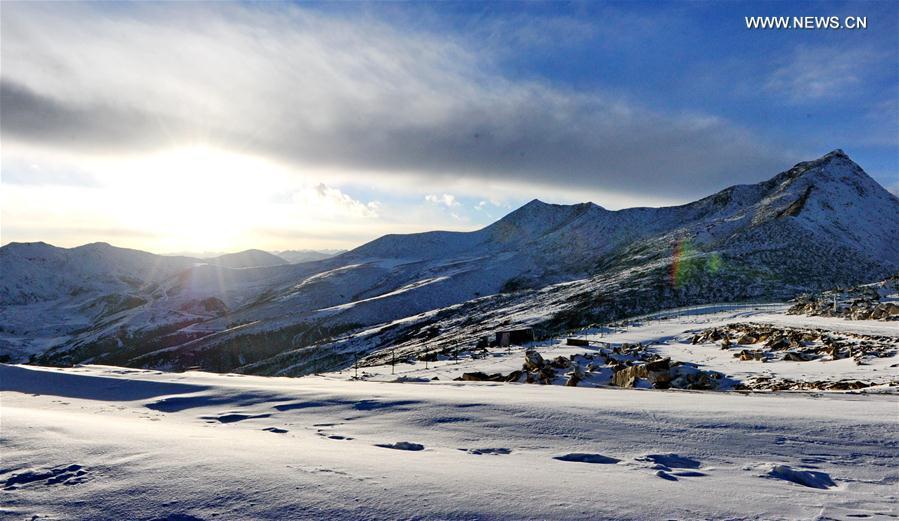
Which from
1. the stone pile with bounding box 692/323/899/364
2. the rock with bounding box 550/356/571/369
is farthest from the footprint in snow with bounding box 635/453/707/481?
the stone pile with bounding box 692/323/899/364

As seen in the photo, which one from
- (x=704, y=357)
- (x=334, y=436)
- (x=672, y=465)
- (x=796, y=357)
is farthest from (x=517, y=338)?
(x=672, y=465)

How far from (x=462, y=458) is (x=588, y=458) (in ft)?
4.66

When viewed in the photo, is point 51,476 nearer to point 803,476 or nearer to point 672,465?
point 672,465

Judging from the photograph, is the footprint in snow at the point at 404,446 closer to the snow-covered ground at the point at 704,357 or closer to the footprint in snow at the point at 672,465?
the footprint in snow at the point at 672,465

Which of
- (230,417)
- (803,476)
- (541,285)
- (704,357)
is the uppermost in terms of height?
(541,285)

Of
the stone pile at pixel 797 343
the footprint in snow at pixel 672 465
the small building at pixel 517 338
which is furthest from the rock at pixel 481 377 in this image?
the small building at pixel 517 338

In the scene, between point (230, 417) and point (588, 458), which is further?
point (230, 417)

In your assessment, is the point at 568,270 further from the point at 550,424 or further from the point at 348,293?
the point at 550,424

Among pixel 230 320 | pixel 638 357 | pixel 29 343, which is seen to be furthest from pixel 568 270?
pixel 29 343

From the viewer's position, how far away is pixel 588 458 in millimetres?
5660

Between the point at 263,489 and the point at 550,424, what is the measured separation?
3.97 meters

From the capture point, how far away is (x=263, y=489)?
4.37m

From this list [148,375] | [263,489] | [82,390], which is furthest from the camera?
[148,375]

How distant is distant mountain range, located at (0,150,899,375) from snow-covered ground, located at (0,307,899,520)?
38238 millimetres
